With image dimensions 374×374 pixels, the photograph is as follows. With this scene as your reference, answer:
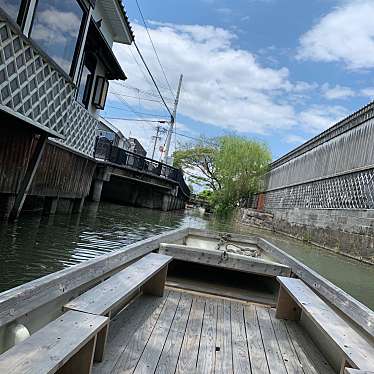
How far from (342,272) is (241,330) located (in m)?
5.71

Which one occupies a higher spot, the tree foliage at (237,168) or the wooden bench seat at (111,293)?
the tree foliage at (237,168)

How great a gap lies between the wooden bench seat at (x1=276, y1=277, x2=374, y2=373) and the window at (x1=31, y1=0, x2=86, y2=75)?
16.5 ft

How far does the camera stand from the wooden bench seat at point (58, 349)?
133 cm

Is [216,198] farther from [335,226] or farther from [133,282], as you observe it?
[133,282]

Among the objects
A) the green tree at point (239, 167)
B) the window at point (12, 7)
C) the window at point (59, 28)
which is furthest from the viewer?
the green tree at point (239, 167)

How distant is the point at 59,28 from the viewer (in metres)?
6.46

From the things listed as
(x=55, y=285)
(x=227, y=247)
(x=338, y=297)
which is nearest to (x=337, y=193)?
(x=227, y=247)

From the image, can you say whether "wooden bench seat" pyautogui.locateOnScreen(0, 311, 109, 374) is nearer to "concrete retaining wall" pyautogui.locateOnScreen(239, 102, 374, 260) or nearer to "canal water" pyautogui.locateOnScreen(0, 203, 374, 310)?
"canal water" pyautogui.locateOnScreen(0, 203, 374, 310)

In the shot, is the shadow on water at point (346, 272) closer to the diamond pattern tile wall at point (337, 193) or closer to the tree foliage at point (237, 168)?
the diamond pattern tile wall at point (337, 193)

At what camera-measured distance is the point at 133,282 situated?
2.64m

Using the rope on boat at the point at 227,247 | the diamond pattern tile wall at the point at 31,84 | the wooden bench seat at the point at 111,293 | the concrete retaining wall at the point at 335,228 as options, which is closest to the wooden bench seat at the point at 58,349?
the wooden bench seat at the point at 111,293

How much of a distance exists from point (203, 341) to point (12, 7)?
482 cm

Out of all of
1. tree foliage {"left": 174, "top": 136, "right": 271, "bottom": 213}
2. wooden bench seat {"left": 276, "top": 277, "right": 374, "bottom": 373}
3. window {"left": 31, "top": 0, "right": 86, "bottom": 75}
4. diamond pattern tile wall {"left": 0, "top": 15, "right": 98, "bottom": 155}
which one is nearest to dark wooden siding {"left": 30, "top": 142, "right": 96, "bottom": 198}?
diamond pattern tile wall {"left": 0, "top": 15, "right": 98, "bottom": 155}

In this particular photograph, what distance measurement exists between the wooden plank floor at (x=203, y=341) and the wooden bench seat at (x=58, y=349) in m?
0.33
